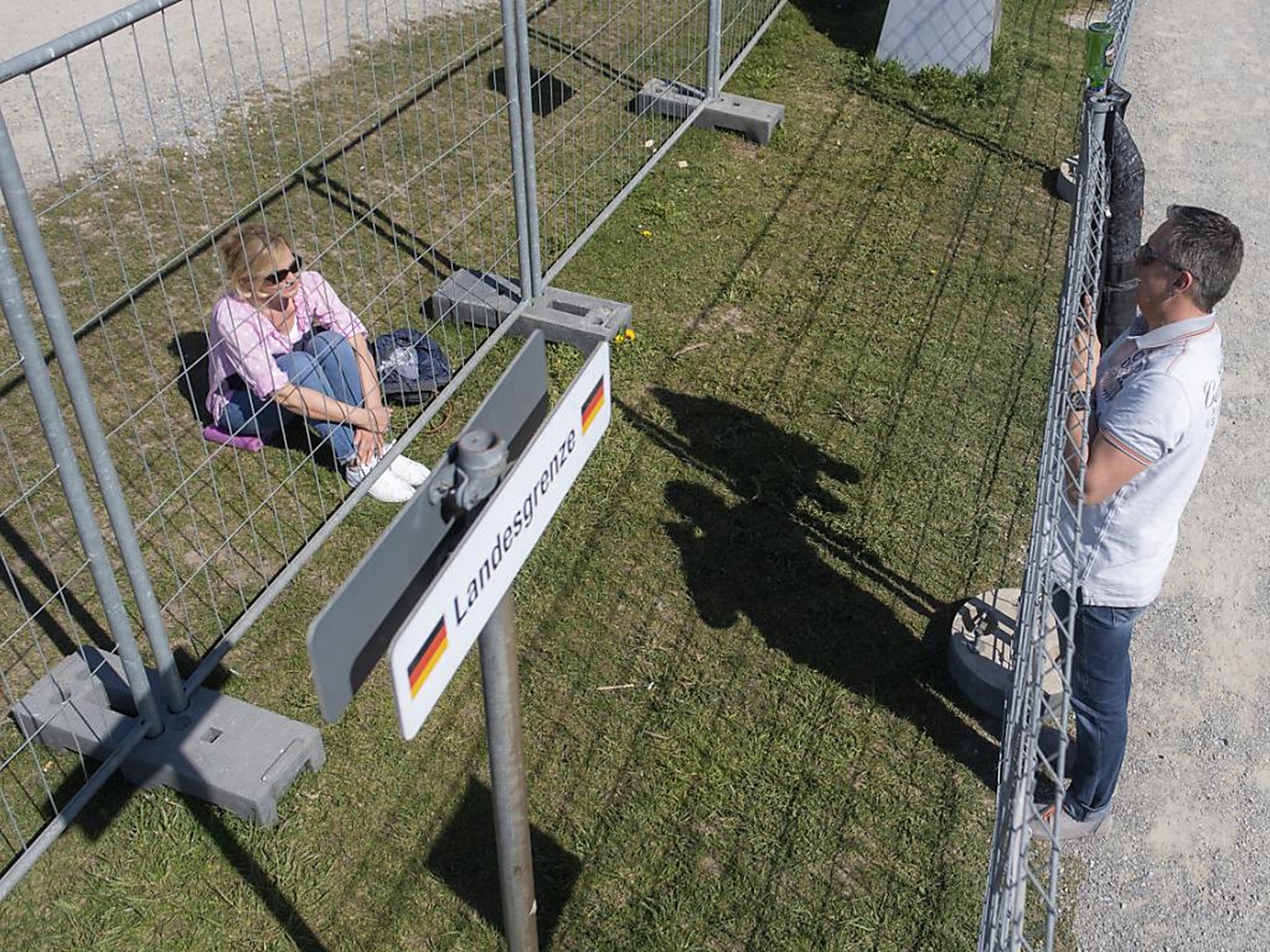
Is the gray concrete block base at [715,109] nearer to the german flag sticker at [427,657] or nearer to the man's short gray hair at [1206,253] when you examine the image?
the man's short gray hair at [1206,253]

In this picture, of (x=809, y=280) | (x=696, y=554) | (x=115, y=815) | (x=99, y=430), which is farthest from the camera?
(x=809, y=280)

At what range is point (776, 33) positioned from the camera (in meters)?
9.26

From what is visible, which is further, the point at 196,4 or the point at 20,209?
the point at 196,4

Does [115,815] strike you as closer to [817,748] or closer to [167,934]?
[167,934]

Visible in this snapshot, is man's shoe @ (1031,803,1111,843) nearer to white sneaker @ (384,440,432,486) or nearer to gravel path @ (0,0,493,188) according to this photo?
white sneaker @ (384,440,432,486)

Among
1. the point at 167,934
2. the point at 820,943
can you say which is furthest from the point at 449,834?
the point at 820,943

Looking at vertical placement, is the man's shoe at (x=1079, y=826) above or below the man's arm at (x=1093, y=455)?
below

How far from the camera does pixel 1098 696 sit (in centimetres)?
346

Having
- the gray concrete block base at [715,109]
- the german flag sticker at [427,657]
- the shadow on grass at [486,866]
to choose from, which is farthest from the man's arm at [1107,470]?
the gray concrete block base at [715,109]

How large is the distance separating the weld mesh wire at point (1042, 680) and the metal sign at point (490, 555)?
900mm

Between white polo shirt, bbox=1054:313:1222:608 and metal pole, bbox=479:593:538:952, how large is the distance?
1.40 meters

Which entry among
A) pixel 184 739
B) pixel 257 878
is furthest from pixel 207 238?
pixel 257 878

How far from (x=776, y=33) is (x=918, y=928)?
24.5 feet

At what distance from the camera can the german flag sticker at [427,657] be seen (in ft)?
5.19
